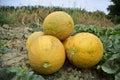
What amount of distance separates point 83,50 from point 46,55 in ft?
1.09

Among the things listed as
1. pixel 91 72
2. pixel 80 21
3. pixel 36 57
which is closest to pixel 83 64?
pixel 91 72

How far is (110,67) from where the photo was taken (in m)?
3.28

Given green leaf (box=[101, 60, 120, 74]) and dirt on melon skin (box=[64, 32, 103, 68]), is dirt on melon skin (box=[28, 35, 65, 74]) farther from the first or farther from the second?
green leaf (box=[101, 60, 120, 74])

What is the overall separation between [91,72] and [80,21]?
15.4 feet

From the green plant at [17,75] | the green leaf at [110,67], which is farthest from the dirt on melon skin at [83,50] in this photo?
the green plant at [17,75]

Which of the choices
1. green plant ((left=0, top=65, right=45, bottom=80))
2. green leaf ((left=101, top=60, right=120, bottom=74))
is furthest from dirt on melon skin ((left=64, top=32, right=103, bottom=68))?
green plant ((left=0, top=65, right=45, bottom=80))

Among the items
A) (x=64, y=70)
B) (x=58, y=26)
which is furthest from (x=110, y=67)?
(x=58, y=26)

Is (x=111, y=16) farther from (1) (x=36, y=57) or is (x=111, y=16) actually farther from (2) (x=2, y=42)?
(1) (x=36, y=57)

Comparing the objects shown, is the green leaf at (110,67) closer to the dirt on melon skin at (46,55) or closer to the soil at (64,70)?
the soil at (64,70)

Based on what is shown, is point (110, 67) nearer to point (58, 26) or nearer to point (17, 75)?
point (58, 26)

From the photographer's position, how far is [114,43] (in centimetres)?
358

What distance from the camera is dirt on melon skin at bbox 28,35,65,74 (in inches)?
121

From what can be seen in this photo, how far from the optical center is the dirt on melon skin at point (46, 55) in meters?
3.08

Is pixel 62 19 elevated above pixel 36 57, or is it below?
above
